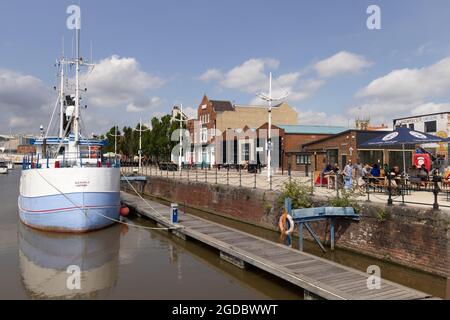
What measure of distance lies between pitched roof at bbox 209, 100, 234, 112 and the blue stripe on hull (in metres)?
43.2

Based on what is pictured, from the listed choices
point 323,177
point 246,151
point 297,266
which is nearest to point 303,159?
point 246,151

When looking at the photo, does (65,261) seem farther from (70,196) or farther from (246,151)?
(246,151)

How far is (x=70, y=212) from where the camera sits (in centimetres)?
1639

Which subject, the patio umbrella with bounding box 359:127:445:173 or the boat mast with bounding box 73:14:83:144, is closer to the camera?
the patio umbrella with bounding box 359:127:445:173

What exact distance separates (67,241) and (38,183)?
3063mm

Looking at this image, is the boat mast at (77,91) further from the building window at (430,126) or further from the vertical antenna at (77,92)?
the building window at (430,126)

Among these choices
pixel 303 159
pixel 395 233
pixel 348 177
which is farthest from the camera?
pixel 303 159

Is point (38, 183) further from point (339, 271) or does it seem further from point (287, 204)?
point (339, 271)

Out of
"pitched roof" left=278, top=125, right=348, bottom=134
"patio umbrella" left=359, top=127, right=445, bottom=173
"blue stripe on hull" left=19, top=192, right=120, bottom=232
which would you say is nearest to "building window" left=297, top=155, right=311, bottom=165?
"pitched roof" left=278, top=125, right=348, bottom=134

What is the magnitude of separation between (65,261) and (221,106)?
48918mm

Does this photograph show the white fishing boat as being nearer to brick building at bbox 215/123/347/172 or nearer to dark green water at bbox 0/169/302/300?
dark green water at bbox 0/169/302/300

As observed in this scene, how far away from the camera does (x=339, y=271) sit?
9.46m

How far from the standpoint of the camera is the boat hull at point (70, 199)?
53.4ft

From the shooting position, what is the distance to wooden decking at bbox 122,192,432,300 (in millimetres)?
8031
